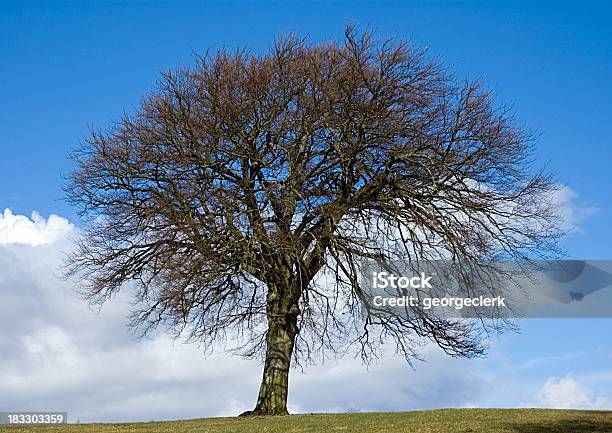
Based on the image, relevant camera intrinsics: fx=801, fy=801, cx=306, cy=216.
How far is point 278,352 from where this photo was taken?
2433cm

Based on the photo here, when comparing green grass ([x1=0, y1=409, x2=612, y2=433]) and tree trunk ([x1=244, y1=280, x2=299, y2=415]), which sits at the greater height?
tree trunk ([x1=244, y1=280, x2=299, y2=415])

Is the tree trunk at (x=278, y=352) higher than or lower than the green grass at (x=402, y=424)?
higher

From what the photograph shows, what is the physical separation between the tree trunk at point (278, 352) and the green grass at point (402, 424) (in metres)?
1.31

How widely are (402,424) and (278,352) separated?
6.34 m

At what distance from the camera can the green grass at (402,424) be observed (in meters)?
18.0

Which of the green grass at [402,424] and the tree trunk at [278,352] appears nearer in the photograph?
the green grass at [402,424]

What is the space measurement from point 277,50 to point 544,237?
9.96m

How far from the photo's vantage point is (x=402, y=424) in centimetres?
1886

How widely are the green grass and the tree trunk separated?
1.31 meters

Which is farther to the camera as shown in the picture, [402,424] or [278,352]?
[278,352]

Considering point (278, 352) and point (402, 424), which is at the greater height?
point (278, 352)

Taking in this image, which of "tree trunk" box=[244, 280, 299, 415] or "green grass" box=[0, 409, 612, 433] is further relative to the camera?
"tree trunk" box=[244, 280, 299, 415]

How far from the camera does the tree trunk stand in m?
24.0

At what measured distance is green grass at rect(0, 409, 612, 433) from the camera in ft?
59.0
